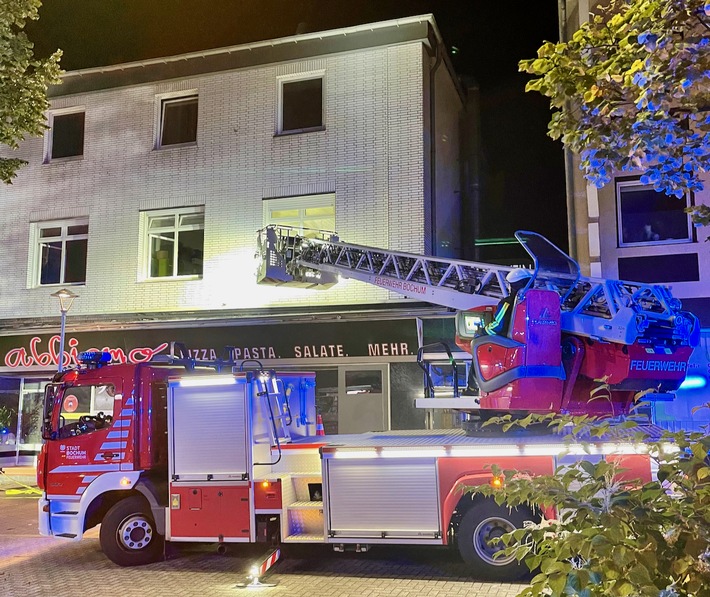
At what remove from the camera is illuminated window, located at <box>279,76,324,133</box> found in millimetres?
16094

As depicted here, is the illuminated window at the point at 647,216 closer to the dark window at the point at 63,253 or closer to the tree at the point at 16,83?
the tree at the point at 16,83

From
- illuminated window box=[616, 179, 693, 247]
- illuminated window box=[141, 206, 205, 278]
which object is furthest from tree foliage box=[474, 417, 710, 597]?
illuminated window box=[141, 206, 205, 278]

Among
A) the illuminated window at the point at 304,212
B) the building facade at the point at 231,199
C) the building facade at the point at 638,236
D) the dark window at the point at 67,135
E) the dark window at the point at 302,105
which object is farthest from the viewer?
the dark window at the point at 67,135

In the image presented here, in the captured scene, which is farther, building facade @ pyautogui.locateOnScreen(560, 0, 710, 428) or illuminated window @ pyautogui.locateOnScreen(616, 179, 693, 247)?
illuminated window @ pyautogui.locateOnScreen(616, 179, 693, 247)

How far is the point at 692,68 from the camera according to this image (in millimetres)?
4250

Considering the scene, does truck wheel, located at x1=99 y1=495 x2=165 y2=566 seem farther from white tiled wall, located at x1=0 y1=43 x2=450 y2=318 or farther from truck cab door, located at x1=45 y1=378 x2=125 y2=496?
white tiled wall, located at x1=0 y1=43 x2=450 y2=318

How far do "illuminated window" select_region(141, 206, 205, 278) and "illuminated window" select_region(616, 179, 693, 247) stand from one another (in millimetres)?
9092

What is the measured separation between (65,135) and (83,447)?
1196 cm

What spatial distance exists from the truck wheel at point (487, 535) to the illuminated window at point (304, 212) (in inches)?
359

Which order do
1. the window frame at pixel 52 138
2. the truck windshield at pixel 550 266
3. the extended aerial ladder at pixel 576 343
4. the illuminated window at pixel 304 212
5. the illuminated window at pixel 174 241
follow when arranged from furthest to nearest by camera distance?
the window frame at pixel 52 138 < the illuminated window at pixel 174 241 < the illuminated window at pixel 304 212 < the truck windshield at pixel 550 266 < the extended aerial ladder at pixel 576 343

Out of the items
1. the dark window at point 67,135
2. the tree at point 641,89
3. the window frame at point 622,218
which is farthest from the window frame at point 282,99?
the tree at point 641,89

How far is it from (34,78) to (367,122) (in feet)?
21.8

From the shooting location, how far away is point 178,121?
677 inches

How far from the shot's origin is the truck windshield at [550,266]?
26.8ft
